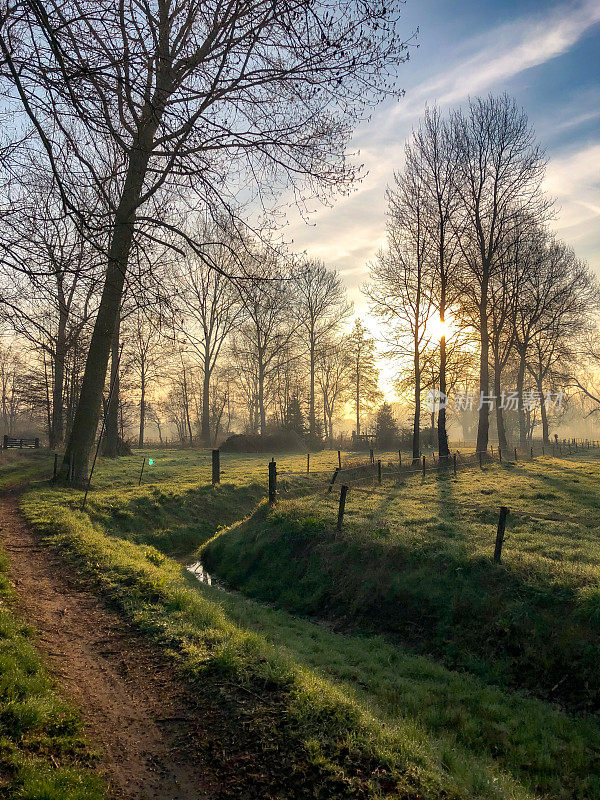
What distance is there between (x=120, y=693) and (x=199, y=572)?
8314 millimetres

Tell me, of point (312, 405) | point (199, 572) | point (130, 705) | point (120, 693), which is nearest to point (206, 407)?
point (312, 405)

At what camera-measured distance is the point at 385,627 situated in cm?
940

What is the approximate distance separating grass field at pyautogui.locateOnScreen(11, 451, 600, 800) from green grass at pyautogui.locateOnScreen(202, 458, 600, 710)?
0.03 metres

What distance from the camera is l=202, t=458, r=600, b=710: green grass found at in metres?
7.47

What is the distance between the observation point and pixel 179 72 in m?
6.50

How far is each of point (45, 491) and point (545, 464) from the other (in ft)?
84.3

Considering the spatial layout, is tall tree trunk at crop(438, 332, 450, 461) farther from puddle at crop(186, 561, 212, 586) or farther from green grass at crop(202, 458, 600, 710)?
puddle at crop(186, 561, 212, 586)

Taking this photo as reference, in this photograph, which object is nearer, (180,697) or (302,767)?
(302,767)

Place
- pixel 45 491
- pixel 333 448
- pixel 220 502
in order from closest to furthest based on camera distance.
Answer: pixel 45 491 < pixel 220 502 < pixel 333 448

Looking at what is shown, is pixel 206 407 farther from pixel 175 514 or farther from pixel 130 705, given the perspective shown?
pixel 130 705

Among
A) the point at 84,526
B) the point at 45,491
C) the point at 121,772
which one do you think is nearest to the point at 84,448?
the point at 45,491

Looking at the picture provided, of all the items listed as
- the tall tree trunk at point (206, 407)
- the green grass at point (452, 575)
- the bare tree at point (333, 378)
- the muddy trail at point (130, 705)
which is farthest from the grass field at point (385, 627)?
the bare tree at point (333, 378)

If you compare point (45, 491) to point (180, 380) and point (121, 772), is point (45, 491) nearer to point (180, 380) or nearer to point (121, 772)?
point (121, 772)

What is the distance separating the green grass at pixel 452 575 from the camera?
7469 millimetres
